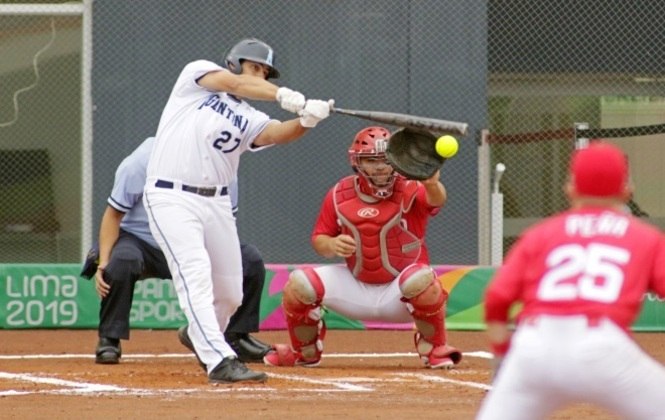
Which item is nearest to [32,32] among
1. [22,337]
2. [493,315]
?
[22,337]

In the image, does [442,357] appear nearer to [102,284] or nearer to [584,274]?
[102,284]

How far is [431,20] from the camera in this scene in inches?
549

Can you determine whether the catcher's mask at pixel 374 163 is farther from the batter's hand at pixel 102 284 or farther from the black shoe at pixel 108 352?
the black shoe at pixel 108 352

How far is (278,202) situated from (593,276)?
9722 millimetres

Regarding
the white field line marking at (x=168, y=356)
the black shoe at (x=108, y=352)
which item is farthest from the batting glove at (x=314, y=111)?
the white field line marking at (x=168, y=356)

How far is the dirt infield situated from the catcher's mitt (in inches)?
45.1

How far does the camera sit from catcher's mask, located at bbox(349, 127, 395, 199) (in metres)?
8.85

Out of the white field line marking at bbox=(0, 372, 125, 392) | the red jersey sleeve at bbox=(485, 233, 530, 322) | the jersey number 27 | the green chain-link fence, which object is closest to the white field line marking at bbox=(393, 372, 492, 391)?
the white field line marking at bbox=(0, 372, 125, 392)

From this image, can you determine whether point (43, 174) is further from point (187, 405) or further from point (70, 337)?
point (187, 405)

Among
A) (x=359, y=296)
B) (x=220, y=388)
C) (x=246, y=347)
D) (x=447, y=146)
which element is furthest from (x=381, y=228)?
(x=220, y=388)

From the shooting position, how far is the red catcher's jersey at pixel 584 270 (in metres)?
4.34

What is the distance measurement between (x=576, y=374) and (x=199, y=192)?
4062mm

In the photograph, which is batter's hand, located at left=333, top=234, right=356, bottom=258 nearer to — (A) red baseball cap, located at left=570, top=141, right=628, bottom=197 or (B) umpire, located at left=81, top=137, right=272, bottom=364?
(B) umpire, located at left=81, top=137, right=272, bottom=364

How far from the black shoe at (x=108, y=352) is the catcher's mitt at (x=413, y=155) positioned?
7.23ft
